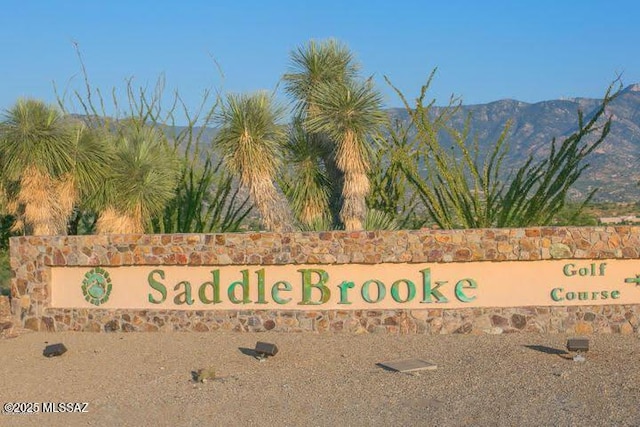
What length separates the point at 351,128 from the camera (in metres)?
17.5

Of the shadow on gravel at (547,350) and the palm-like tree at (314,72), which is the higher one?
the palm-like tree at (314,72)

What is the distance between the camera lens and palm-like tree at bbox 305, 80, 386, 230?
57.2 ft

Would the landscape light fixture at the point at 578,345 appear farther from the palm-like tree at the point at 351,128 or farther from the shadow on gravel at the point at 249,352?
the palm-like tree at the point at 351,128

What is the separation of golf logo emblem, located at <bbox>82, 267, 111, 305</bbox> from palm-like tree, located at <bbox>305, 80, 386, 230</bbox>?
16.0 ft

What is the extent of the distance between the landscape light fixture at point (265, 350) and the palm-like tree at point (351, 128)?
223 inches

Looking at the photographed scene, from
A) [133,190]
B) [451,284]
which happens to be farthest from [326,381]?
[133,190]

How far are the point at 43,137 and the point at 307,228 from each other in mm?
5542

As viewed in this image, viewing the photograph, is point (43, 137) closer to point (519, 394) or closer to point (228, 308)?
point (228, 308)

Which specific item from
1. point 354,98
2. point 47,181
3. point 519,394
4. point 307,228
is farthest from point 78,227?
point 519,394

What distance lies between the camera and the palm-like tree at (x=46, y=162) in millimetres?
16969

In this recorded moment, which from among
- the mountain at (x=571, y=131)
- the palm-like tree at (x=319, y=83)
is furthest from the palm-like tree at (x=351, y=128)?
the mountain at (x=571, y=131)

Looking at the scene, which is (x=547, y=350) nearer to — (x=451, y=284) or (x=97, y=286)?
(x=451, y=284)

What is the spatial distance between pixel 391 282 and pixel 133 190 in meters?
5.78

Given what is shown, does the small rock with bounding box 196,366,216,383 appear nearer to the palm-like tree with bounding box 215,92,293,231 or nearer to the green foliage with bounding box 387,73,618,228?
the palm-like tree with bounding box 215,92,293,231
